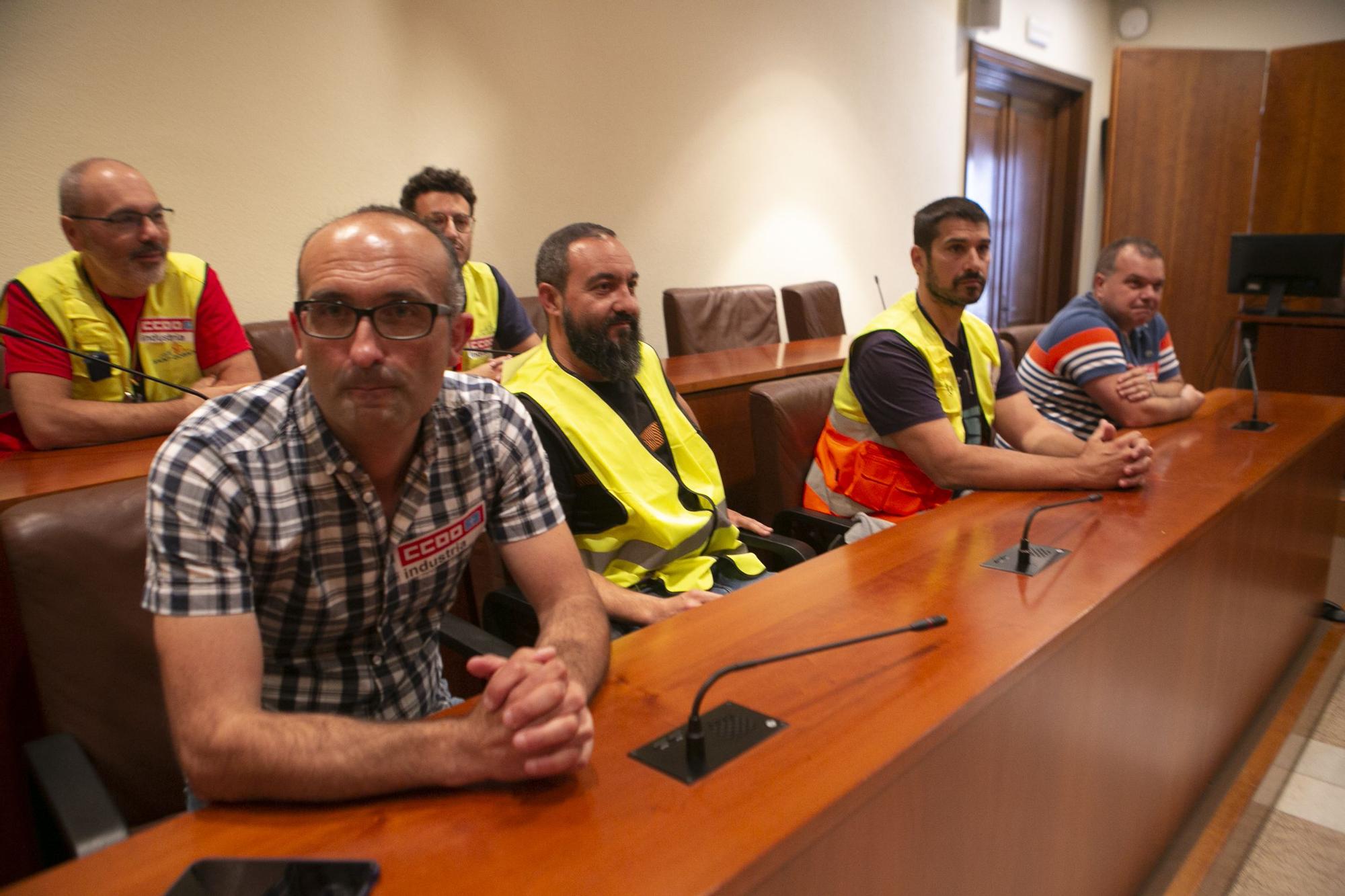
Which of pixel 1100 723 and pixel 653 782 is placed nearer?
pixel 653 782

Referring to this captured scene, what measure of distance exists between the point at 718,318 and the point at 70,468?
2616mm

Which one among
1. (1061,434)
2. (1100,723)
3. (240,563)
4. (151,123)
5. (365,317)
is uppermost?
(151,123)

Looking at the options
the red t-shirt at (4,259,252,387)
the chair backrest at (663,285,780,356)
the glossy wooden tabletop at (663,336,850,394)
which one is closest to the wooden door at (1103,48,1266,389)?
the chair backrest at (663,285,780,356)

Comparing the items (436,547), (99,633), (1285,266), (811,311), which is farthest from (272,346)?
(1285,266)

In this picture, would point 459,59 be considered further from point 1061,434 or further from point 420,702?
point 420,702

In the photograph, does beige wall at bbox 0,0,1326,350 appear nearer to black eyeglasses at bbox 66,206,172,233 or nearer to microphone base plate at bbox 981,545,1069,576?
black eyeglasses at bbox 66,206,172,233

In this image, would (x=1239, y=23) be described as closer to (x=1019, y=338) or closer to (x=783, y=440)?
(x=1019, y=338)

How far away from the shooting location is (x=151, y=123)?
266 centimetres

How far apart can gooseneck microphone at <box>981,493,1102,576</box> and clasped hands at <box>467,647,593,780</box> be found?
77 centimetres

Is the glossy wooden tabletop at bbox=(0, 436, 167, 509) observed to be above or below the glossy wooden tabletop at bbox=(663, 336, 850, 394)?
above

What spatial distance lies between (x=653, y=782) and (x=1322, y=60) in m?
6.77

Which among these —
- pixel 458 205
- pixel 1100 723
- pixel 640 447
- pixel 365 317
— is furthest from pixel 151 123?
pixel 1100 723

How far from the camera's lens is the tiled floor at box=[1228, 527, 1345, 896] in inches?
64.2

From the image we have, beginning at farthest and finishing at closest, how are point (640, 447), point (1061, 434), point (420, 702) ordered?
point (1061, 434)
point (640, 447)
point (420, 702)
